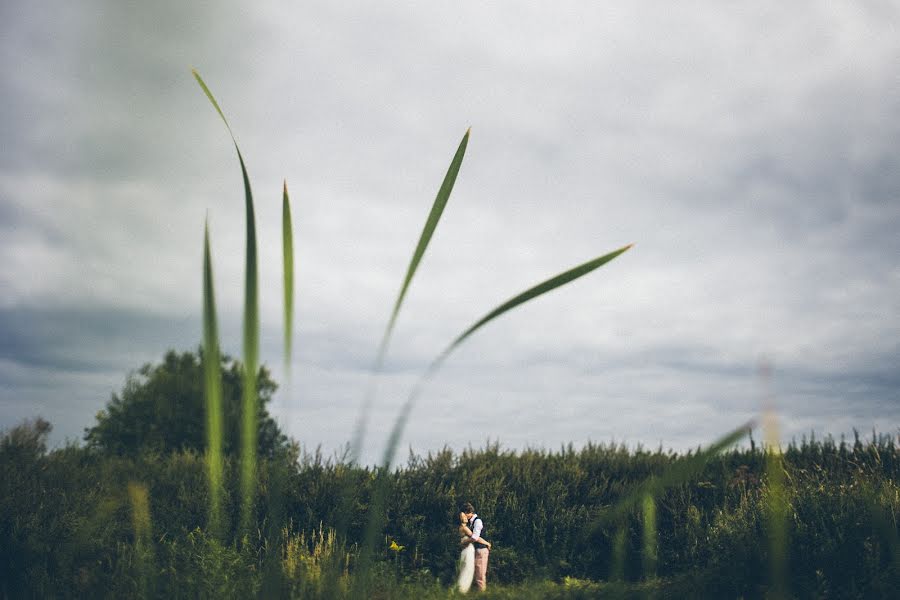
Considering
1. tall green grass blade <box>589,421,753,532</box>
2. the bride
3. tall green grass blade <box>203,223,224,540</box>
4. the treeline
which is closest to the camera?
tall green grass blade <box>589,421,753,532</box>

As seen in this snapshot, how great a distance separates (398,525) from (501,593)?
336 cm

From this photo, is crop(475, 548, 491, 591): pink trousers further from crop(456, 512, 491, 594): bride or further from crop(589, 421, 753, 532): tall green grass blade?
crop(589, 421, 753, 532): tall green grass blade

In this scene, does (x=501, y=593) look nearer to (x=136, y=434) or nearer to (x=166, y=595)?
(x=166, y=595)

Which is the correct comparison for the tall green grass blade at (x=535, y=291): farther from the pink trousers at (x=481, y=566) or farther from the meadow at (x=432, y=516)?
the pink trousers at (x=481, y=566)

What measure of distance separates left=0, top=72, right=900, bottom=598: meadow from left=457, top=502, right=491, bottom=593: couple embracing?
1.49ft

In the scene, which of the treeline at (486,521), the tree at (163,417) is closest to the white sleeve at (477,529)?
the treeline at (486,521)

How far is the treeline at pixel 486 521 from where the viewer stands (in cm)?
654

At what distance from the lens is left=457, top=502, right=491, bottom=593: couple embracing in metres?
9.51

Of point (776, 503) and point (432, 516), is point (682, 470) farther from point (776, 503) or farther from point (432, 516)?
point (432, 516)

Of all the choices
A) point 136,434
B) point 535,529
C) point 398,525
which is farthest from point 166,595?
point 136,434

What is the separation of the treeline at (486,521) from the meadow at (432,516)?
4 cm

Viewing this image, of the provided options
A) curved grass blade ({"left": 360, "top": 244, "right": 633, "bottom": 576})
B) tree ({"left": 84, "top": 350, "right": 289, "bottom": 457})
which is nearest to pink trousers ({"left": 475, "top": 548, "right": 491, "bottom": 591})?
curved grass blade ({"left": 360, "top": 244, "right": 633, "bottom": 576})

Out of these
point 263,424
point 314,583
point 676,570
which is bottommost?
point 676,570

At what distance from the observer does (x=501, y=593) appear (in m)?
7.59
